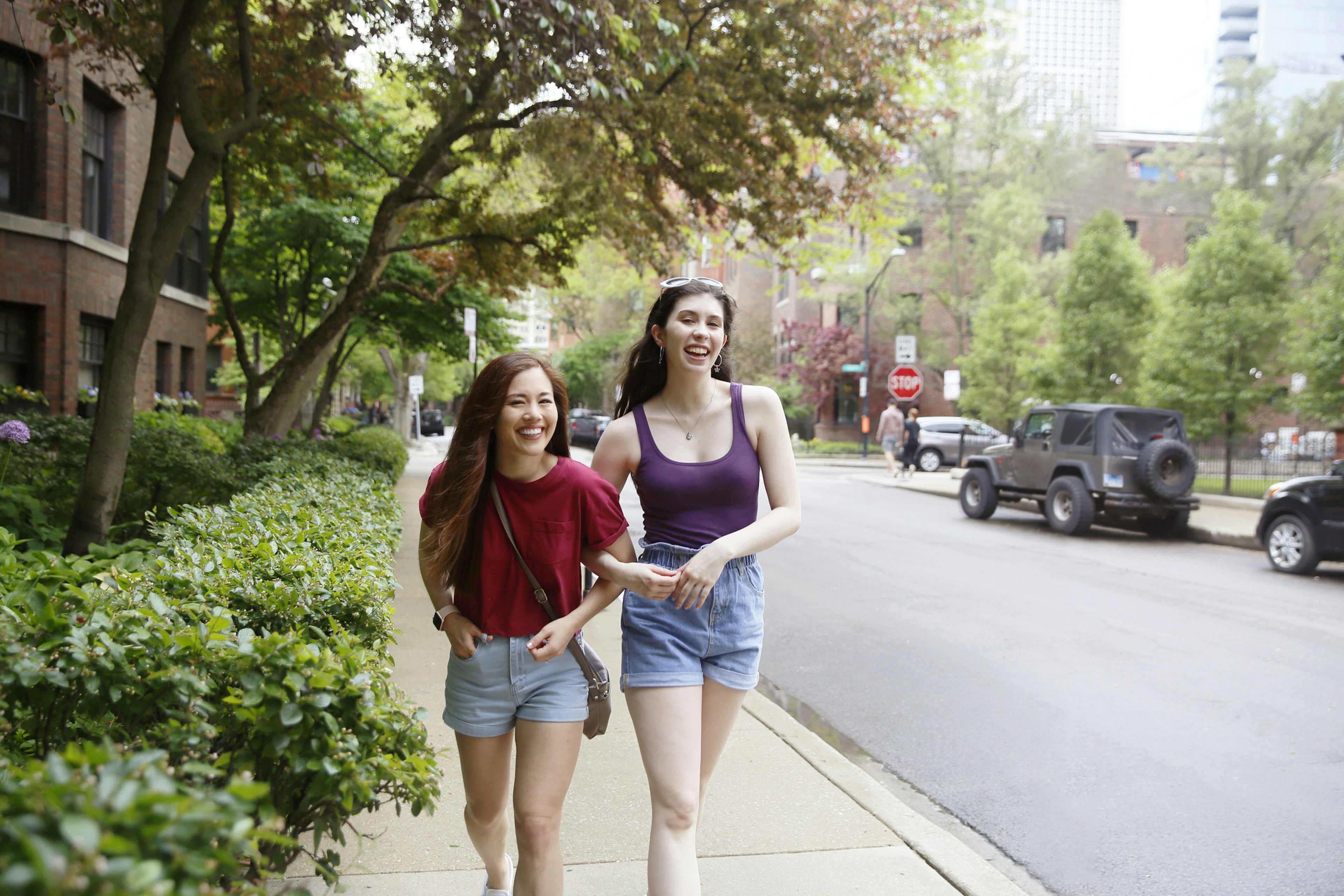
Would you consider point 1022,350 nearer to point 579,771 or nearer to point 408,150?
point 408,150

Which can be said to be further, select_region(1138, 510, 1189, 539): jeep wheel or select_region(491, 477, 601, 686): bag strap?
select_region(1138, 510, 1189, 539): jeep wheel

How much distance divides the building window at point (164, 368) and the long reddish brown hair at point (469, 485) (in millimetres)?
17122

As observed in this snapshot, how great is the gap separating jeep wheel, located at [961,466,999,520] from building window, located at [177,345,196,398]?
14372 mm

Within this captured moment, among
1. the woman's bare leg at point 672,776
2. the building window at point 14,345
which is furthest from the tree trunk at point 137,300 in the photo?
the building window at point 14,345

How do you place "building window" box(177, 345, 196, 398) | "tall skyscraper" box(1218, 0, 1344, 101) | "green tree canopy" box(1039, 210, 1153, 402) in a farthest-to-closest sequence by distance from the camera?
"tall skyscraper" box(1218, 0, 1344, 101), "green tree canopy" box(1039, 210, 1153, 402), "building window" box(177, 345, 196, 398)

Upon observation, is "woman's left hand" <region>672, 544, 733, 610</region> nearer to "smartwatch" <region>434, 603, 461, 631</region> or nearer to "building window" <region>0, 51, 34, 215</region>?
"smartwatch" <region>434, 603, 461, 631</region>

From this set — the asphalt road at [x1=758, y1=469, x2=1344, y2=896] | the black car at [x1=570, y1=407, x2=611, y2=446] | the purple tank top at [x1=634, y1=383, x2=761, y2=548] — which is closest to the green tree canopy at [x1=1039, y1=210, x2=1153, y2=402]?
the asphalt road at [x1=758, y1=469, x2=1344, y2=896]

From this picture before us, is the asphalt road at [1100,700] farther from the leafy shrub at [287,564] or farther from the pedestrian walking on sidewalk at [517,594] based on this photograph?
the leafy shrub at [287,564]

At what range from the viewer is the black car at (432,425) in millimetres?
56688

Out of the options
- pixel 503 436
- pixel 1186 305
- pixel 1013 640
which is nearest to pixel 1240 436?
pixel 1186 305

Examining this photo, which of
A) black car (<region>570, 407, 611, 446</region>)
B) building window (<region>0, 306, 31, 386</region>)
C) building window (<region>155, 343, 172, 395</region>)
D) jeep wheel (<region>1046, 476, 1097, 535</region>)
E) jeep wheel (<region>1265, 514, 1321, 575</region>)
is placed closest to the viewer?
jeep wheel (<region>1265, 514, 1321, 575</region>)

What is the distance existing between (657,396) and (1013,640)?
219 inches

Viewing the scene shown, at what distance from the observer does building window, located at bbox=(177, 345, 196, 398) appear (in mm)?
19422

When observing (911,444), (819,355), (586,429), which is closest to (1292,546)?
(911,444)
